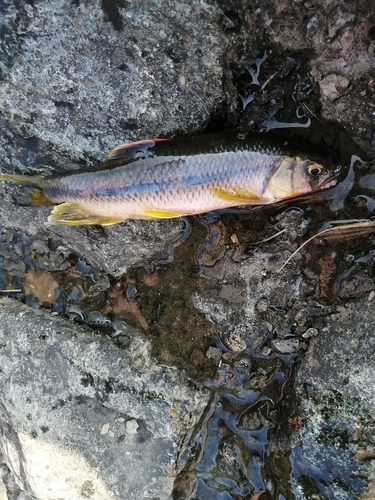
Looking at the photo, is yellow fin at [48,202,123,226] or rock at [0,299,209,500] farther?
rock at [0,299,209,500]

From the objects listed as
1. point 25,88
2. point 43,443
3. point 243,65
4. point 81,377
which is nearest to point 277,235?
point 243,65

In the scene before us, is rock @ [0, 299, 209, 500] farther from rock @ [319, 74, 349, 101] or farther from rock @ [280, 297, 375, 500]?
rock @ [319, 74, 349, 101]

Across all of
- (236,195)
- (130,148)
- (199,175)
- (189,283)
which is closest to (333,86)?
(236,195)

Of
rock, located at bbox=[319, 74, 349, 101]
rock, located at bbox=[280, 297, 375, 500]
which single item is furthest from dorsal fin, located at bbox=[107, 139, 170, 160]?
rock, located at bbox=[280, 297, 375, 500]

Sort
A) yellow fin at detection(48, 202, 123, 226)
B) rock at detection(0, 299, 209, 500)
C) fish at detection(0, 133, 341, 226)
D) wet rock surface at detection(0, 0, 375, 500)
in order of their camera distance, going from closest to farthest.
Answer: fish at detection(0, 133, 341, 226), wet rock surface at detection(0, 0, 375, 500), yellow fin at detection(48, 202, 123, 226), rock at detection(0, 299, 209, 500)

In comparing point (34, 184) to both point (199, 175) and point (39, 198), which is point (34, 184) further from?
point (199, 175)

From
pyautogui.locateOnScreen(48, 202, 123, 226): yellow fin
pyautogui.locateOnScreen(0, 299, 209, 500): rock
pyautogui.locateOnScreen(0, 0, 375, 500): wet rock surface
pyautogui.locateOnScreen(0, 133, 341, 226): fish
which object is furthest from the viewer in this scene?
pyautogui.locateOnScreen(0, 299, 209, 500): rock
